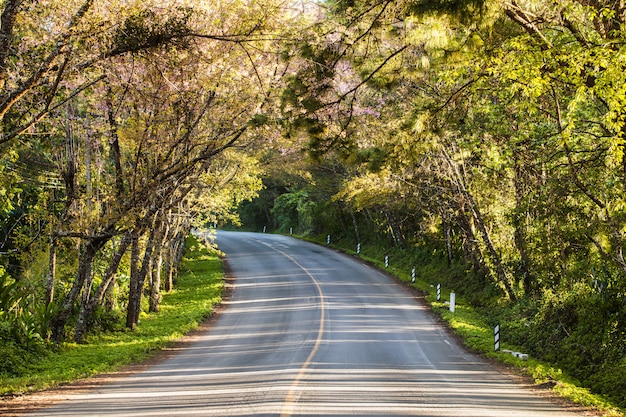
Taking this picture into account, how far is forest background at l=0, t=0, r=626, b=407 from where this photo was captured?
10102mm

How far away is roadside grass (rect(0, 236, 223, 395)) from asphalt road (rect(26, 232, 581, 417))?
109 cm

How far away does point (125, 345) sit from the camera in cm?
1884

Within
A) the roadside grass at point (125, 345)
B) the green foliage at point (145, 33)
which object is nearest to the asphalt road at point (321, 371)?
the roadside grass at point (125, 345)

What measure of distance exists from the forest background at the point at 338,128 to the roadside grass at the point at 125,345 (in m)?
0.57

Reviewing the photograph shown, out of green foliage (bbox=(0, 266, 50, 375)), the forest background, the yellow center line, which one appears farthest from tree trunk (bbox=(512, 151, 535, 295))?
green foliage (bbox=(0, 266, 50, 375))

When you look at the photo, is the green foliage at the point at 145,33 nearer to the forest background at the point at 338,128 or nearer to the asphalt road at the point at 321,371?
the forest background at the point at 338,128

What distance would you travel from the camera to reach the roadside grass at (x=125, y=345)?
13785mm

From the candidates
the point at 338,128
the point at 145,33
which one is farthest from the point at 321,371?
the point at 145,33

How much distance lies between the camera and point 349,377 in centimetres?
1389

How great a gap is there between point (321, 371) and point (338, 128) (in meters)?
5.66

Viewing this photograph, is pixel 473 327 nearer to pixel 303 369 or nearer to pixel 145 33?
pixel 303 369

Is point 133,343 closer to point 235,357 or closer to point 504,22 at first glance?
point 235,357

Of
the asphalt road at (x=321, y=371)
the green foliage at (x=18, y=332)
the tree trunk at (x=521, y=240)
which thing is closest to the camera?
the asphalt road at (x=321, y=371)

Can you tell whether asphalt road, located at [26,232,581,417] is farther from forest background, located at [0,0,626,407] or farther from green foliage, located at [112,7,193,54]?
green foliage, located at [112,7,193,54]
